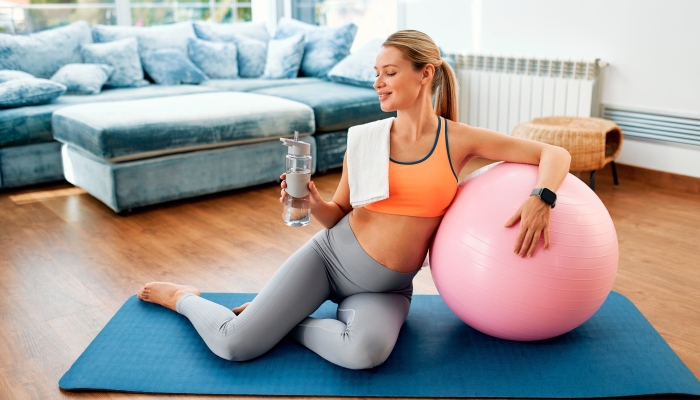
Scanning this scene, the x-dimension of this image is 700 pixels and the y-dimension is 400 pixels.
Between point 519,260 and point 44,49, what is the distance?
3.54 metres

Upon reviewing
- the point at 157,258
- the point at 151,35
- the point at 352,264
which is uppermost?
the point at 151,35

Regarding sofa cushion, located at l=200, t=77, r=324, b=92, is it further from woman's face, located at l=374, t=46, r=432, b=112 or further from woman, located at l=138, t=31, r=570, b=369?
woman's face, located at l=374, t=46, r=432, b=112

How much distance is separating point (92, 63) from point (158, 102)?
0.86 meters

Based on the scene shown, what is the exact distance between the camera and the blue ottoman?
10.2 ft

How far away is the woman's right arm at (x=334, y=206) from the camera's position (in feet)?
5.89

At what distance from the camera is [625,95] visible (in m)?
3.72

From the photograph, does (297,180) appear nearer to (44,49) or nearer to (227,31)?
(44,49)

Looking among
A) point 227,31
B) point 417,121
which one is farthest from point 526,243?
point 227,31

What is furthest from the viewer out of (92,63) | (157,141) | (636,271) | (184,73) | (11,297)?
(184,73)

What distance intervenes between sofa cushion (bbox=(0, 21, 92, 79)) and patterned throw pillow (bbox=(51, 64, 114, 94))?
0.08 meters

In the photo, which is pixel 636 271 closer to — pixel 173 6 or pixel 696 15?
pixel 696 15

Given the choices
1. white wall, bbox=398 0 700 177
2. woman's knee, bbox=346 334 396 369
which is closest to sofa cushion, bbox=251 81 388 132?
white wall, bbox=398 0 700 177

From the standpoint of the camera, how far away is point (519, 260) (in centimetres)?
164

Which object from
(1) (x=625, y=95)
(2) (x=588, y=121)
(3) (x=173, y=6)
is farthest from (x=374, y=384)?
(3) (x=173, y=6)
